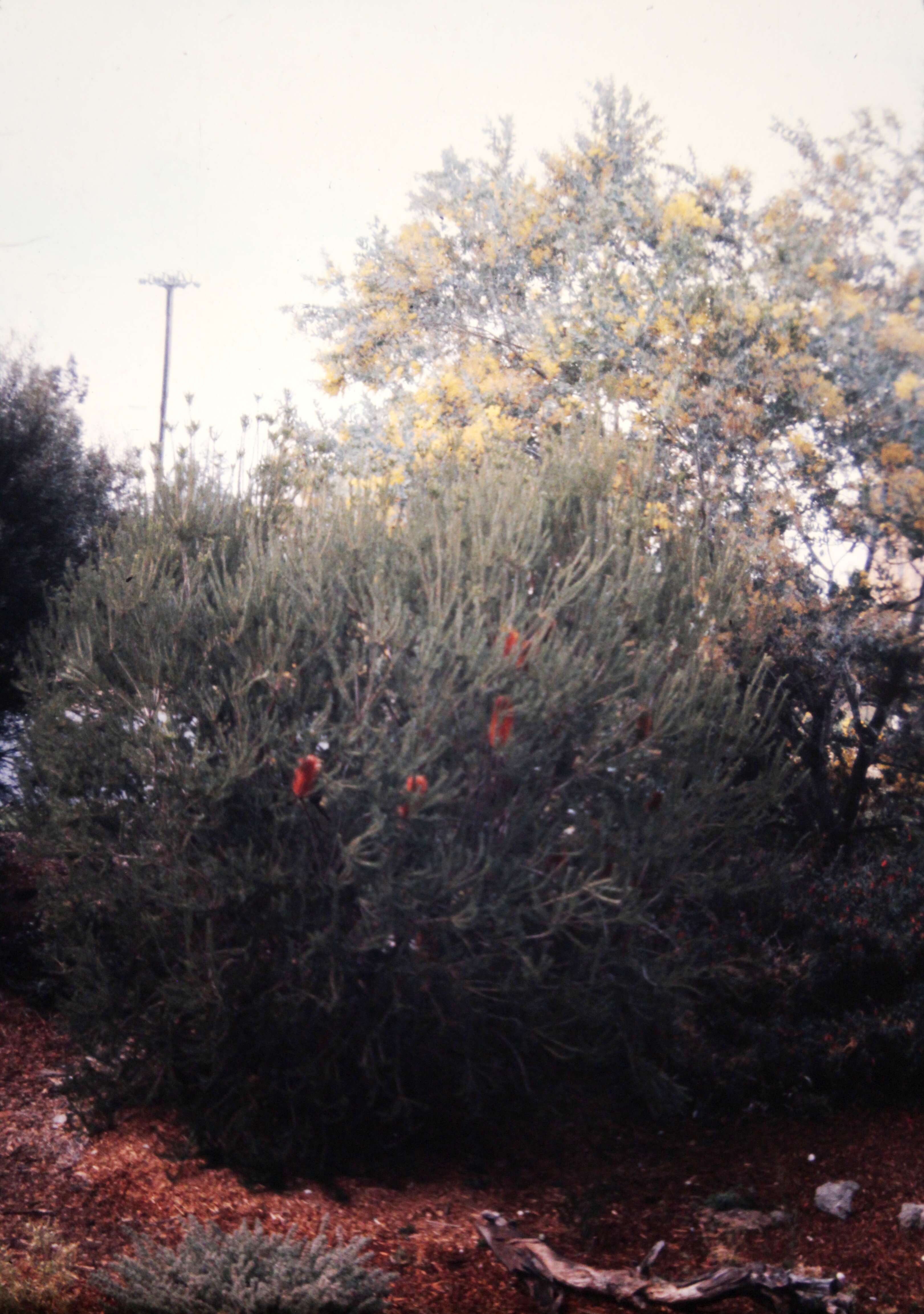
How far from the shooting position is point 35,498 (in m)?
7.48

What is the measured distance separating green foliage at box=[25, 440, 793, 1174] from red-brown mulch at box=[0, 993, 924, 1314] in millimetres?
291

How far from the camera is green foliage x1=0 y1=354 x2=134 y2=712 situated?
736cm

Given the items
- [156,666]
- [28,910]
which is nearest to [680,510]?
[156,666]

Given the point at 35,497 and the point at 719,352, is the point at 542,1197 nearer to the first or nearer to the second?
the point at 719,352

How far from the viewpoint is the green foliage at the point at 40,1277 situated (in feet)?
10.8

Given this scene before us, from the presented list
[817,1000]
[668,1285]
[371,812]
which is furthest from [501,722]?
[817,1000]

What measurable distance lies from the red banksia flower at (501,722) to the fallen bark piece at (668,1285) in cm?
192

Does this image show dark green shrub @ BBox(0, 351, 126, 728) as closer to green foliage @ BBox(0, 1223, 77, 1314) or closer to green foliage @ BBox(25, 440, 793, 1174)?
green foliage @ BBox(25, 440, 793, 1174)

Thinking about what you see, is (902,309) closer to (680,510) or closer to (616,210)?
(680,510)

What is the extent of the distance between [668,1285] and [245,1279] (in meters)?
1.47

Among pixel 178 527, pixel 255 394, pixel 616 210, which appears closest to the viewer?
pixel 178 527

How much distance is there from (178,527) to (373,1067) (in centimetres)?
290

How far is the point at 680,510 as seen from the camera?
6.67 metres

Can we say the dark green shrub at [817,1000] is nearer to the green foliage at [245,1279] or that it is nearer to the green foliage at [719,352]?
the green foliage at [719,352]
